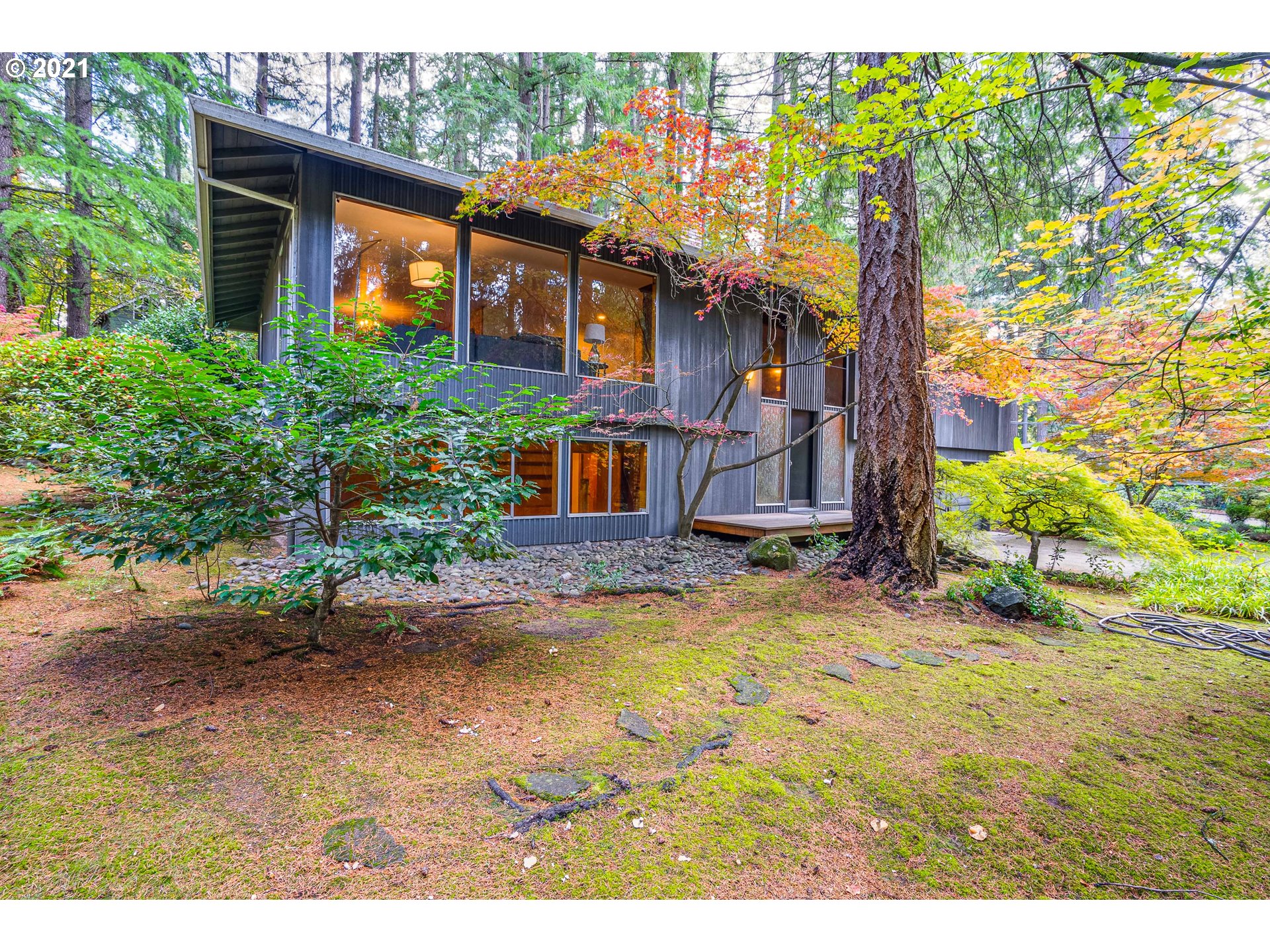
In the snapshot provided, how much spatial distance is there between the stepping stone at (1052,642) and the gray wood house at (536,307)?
4.03 metres

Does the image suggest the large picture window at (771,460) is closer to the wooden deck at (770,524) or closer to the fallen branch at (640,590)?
the wooden deck at (770,524)

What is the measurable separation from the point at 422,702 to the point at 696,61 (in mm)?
9365

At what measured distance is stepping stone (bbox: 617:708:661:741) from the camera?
7.52 feet

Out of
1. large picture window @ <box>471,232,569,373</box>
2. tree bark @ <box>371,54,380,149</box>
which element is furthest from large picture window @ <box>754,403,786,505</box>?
tree bark @ <box>371,54,380,149</box>

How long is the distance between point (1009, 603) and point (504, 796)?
13.8ft

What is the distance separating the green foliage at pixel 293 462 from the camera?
247 centimetres

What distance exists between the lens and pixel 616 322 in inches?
320

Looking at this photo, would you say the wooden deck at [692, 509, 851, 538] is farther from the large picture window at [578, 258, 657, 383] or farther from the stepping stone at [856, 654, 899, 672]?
the stepping stone at [856, 654, 899, 672]

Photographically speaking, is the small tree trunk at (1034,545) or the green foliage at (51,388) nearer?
the green foliage at (51,388)

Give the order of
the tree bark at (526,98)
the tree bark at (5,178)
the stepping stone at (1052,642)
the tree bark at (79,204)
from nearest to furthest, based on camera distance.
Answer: the stepping stone at (1052,642) → the tree bark at (5,178) → the tree bark at (79,204) → the tree bark at (526,98)

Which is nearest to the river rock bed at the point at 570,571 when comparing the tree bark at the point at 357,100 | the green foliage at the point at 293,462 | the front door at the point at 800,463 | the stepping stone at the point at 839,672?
the green foliage at the point at 293,462

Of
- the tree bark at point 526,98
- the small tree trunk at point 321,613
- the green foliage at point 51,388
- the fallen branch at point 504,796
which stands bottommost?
the fallen branch at point 504,796

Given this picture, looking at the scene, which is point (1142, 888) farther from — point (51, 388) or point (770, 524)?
point (51, 388)
